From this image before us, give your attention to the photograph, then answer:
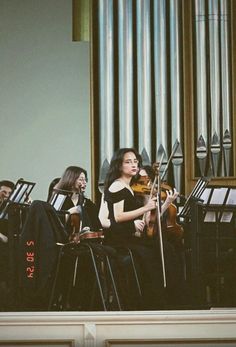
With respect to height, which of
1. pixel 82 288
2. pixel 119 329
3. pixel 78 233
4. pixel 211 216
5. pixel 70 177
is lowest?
pixel 119 329

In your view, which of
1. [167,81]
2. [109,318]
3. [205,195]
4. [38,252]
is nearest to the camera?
[109,318]

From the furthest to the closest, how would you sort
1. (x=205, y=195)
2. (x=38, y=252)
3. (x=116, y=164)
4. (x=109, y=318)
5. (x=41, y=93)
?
(x=41, y=93) < (x=116, y=164) < (x=205, y=195) < (x=38, y=252) < (x=109, y=318)

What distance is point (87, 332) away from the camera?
8547 mm

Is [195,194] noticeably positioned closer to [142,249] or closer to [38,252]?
[142,249]

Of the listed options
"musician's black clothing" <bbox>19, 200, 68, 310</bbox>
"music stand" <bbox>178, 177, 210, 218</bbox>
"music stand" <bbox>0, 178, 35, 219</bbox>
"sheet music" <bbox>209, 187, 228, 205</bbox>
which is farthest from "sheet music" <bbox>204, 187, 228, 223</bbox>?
"music stand" <bbox>0, 178, 35, 219</bbox>

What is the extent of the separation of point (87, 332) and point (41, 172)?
1.30m

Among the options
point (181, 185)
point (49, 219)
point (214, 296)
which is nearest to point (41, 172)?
point (49, 219)

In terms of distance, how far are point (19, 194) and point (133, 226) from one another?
914 millimetres

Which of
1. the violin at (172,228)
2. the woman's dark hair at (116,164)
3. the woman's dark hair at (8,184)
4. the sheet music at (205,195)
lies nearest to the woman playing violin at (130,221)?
the woman's dark hair at (116,164)

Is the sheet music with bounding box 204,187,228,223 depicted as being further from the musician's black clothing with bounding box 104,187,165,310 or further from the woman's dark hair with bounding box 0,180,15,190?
the woman's dark hair with bounding box 0,180,15,190

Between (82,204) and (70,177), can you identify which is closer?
(82,204)

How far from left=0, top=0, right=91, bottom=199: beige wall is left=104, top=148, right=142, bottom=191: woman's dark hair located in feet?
0.60

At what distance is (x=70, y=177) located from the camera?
29.1ft

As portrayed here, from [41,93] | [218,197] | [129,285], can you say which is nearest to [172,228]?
[218,197]
